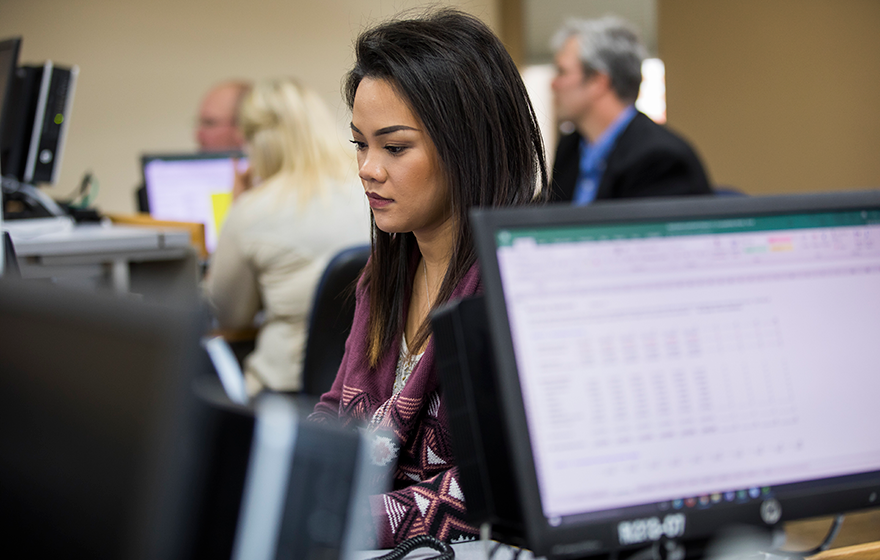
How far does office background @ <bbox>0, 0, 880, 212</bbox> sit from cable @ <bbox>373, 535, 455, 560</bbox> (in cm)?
164

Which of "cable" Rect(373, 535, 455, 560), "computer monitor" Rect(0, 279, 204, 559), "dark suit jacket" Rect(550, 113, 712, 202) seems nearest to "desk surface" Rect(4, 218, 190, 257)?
"dark suit jacket" Rect(550, 113, 712, 202)

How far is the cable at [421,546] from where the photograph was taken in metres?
0.67

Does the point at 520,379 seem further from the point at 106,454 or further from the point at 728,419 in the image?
the point at 106,454

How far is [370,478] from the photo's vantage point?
1.15ft

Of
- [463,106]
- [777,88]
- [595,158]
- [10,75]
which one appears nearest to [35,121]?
[10,75]

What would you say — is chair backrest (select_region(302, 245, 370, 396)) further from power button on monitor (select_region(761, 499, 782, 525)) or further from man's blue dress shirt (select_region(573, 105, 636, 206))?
man's blue dress shirt (select_region(573, 105, 636, 206))

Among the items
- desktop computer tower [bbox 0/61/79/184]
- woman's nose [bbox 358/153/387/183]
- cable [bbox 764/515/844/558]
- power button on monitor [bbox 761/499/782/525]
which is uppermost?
desktop computer tower [bbox 0/61/79/184]

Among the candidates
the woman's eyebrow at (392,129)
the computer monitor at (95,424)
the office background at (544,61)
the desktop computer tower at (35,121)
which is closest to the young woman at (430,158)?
the woman's eyebrow at (392,129)

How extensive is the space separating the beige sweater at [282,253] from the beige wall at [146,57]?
8.53 ft

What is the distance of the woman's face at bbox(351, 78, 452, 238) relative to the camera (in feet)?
2.99

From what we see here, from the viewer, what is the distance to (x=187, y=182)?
309 centimetres

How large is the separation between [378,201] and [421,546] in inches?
17.0

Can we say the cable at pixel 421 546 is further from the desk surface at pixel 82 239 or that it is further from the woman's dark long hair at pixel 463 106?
the desk surface at pixel 82 239

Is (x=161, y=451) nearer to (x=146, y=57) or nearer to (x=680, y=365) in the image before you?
(x=680, y=365)
